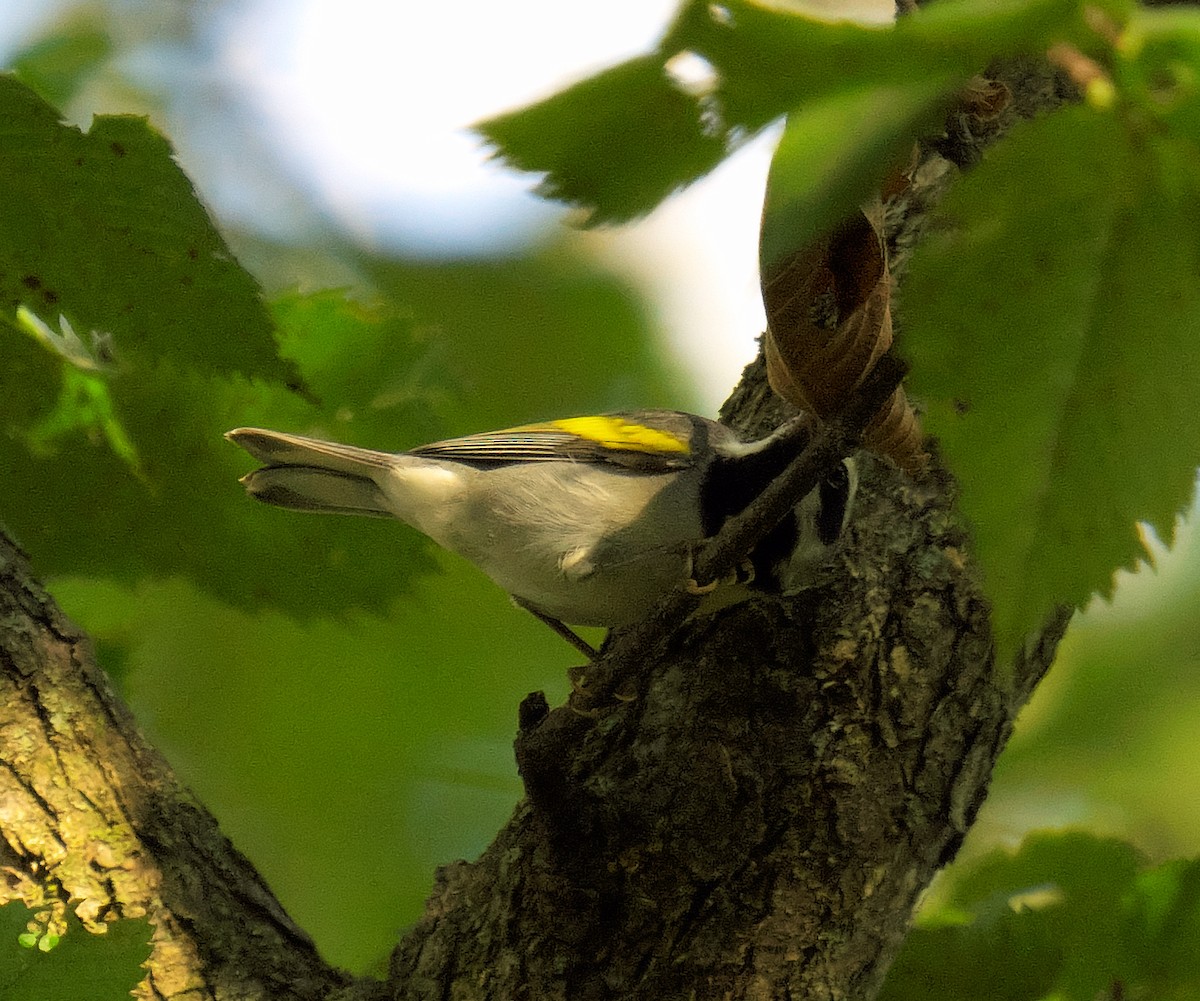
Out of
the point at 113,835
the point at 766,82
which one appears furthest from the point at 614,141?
the point at 113,835

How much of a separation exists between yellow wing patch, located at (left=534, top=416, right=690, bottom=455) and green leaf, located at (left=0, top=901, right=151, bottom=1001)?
1875 mm

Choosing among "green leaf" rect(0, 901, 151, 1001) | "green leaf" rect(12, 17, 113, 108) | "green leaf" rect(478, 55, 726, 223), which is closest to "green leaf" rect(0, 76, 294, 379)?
"green leaf" rect(0, 901, 151, 1001)

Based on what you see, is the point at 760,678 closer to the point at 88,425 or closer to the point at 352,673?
the point at 88,425

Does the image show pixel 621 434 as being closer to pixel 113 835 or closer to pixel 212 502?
pixel 212 502

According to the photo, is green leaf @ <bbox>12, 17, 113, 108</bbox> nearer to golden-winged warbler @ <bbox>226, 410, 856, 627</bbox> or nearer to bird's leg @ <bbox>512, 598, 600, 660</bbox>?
golden-winged warbler @ <bbox>226, 410, 856, 627</bbox>

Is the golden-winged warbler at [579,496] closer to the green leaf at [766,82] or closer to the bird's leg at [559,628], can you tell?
the bird's leg at [559,628]

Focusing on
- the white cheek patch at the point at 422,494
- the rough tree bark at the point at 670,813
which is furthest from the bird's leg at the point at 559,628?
the rough tree bark at the point at 670,813

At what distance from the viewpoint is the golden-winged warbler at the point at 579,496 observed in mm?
2516

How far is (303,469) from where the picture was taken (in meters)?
2.81

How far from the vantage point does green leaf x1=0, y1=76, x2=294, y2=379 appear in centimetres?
151

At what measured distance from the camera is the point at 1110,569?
0.62 m

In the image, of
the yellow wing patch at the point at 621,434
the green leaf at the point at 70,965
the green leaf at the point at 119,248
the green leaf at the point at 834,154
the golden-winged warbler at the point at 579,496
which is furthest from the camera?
the yellow wing patch at the point at 621,434

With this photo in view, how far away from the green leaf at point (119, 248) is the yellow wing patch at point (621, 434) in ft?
4.50

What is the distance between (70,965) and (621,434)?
2077 millimetres
